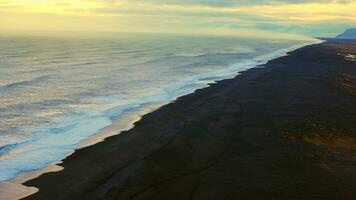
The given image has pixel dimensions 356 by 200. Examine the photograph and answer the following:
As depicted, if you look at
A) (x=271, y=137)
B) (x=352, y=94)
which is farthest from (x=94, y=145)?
(x=352, y=94)

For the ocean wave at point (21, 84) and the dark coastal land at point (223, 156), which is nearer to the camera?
the dark coastal land at point (223, 156)

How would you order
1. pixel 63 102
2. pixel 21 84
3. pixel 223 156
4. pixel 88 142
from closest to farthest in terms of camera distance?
pixel 223 156, pixel 88 142, pixel 63 102, pixel 21 84

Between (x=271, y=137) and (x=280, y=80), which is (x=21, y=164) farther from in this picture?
(x=280, y=80)

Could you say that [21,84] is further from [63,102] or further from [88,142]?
[88,142]

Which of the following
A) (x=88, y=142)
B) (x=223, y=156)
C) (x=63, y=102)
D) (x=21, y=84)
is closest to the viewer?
(x=223, y=156)

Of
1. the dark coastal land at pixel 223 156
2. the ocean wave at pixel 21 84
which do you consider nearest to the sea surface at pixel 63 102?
the ocean wave at pixel 21 84

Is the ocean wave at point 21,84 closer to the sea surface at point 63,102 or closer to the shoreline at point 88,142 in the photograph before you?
the sea surface at point 63,102

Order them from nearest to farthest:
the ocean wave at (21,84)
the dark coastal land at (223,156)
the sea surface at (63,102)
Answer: the dark coastal land at (223,156) < the sea surface at (63,102) < the ocean wave at (21,84)

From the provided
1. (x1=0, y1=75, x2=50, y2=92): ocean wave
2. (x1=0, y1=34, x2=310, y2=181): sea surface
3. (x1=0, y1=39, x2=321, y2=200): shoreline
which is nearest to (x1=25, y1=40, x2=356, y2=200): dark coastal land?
(x1=0, y1=39, x2=321, y2=200): shoreline

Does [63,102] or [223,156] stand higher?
[223,156]

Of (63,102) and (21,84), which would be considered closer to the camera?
(63,102)

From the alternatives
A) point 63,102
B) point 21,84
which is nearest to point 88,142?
point 63,102
